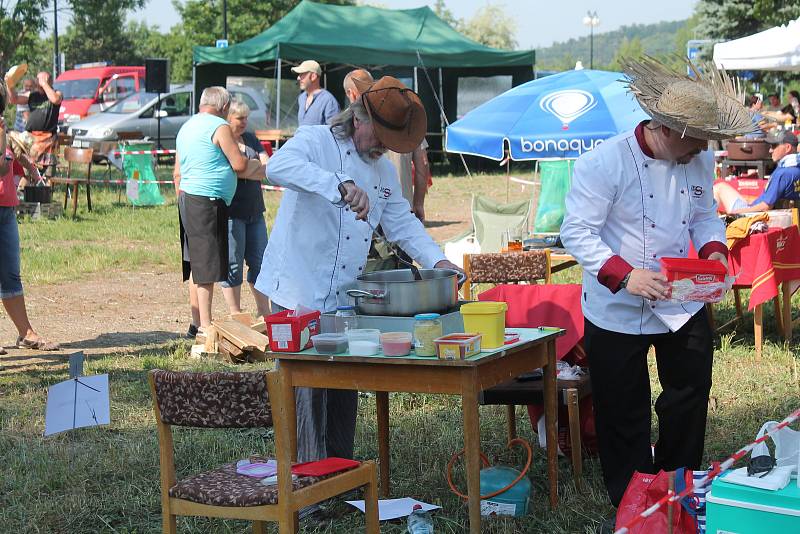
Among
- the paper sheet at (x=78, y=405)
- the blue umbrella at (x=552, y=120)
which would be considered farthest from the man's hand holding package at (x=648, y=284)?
the blue umbrella at (x=552, y=120)

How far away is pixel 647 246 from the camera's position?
3.90m

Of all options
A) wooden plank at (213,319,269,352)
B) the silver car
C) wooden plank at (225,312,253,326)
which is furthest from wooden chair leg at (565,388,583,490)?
the silver car

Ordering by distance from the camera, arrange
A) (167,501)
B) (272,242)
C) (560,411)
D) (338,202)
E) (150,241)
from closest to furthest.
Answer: (167,501), (338,202), (272,242), (560,411), (150,241)

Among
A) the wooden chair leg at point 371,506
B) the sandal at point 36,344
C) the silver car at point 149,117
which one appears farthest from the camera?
the silver car at point 149,117

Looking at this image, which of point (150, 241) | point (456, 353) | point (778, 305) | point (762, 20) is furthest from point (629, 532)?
point (762, 20)

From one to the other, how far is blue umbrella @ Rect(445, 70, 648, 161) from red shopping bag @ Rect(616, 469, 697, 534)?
5.27 m

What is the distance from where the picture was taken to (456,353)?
3.54 meters

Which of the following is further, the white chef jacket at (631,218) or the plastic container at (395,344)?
the white chef jacket at (631,218)

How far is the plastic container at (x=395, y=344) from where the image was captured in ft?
11.9

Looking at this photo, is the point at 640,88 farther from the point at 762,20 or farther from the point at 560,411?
the point at 762,20

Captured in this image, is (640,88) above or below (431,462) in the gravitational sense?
above

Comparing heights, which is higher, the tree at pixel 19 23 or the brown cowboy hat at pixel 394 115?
the tree at pixel 19 23

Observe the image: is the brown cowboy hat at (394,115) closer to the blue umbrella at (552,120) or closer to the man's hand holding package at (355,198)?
the man's hand holding package at (355,198)

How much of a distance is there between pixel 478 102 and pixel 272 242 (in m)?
18.7
